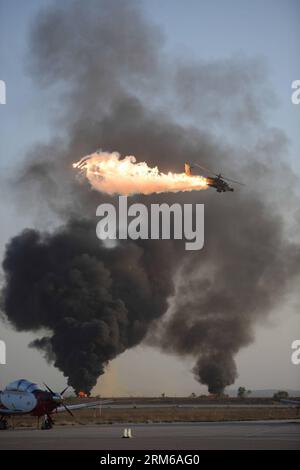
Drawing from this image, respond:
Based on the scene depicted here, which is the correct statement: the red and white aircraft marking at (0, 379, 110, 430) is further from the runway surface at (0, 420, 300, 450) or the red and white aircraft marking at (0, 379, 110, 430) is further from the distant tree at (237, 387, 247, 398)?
the distant tree at (237, 387, 247, 398)

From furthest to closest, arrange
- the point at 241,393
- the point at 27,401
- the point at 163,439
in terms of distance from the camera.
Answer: the point at 241,393 < the point at 27,401 < the point at 163,439

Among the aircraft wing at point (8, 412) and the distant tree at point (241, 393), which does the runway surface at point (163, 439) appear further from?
the distant tree at point (241, 393)

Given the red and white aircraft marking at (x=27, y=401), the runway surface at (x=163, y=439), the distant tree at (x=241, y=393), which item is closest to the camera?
the runway surface at (x=163, y=439)

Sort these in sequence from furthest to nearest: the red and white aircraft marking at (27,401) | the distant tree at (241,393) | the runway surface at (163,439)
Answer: the distant tree at (241,393) → the red and white aircraft marking at (27,401) → the runway surface at (163,439)

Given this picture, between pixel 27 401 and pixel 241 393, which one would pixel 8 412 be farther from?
pixel 241 393

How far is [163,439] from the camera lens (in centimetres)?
4775

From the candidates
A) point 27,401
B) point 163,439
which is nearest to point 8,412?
point 27,401

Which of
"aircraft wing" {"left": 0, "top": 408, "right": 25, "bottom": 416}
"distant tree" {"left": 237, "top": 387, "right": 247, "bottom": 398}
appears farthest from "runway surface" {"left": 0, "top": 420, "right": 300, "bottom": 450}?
"distant tree" {"left": 237, "top": 387, "right": 247, "bottom": 398}

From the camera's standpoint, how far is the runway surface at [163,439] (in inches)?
1706

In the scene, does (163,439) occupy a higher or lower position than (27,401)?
lower

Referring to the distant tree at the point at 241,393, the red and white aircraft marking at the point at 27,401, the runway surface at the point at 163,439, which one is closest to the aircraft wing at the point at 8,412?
the red and white aircraft marking at the point at 27,401

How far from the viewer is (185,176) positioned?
93.9 metres

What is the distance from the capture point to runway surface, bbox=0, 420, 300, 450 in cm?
4334
